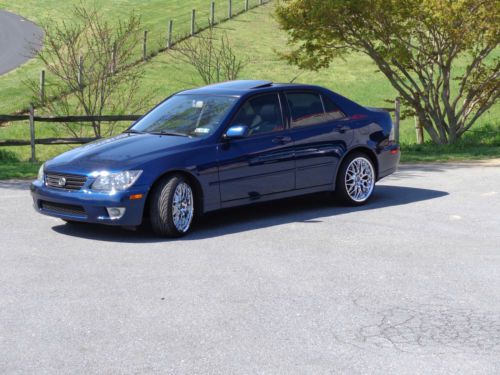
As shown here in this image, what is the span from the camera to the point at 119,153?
10164mm

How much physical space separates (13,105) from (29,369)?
30049 millimetres

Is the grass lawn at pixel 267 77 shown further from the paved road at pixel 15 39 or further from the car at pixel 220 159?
the car at pixel 220 159

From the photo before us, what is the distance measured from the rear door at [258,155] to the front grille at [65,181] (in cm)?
151

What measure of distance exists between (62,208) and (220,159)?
175 cm

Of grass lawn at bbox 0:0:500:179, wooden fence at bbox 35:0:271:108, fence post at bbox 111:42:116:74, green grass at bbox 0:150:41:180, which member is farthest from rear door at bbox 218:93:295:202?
wooden fence at bbox 35:0:271:108

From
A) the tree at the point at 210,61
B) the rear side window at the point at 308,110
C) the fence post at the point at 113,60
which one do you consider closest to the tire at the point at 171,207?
the rear side window at the point at 308,110

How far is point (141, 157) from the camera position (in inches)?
392

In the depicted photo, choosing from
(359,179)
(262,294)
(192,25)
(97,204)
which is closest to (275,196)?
(359,179)

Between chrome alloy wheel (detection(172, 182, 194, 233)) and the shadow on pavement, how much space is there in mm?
150

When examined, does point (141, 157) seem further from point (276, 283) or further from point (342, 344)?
point (342, 344)

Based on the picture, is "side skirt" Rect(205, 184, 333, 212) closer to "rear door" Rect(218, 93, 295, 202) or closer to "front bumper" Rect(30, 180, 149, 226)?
"rear door" Rect(218, 93, 295, 202)

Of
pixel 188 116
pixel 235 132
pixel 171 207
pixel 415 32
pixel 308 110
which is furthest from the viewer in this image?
pixel 415 32

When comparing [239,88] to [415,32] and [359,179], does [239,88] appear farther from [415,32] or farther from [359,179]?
[415,32]

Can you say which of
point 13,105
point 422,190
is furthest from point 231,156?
point 13,105
